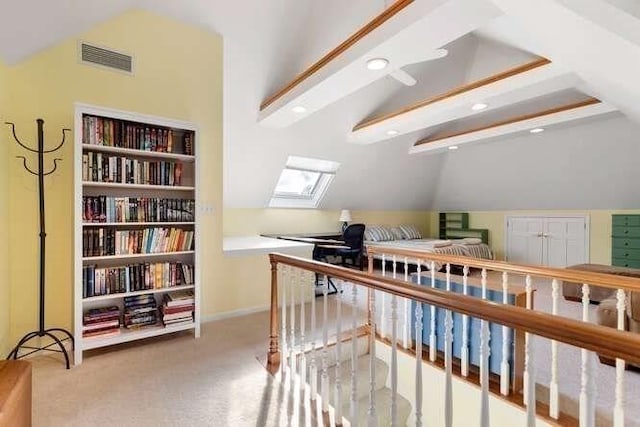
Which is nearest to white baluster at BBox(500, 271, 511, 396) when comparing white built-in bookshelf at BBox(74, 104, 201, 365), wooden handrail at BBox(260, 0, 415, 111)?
wooden handrail at BBox(260, 0, 415, 111)

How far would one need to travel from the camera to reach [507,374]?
211 centimetres

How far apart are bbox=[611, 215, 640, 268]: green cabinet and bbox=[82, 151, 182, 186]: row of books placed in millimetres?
6360

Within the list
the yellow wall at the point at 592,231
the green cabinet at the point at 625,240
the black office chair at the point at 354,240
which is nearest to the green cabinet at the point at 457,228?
the yellow wall at the point at 592,231

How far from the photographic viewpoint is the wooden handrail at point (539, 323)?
73 cm

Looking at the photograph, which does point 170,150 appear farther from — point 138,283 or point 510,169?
point 510,169

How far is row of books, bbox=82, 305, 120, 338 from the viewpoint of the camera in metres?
2.47

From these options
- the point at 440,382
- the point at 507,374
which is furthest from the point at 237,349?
the point at 507,374

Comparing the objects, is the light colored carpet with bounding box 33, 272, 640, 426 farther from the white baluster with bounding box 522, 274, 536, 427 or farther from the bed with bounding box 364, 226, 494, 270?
the bed with bounding box 364, 226, 494, 270

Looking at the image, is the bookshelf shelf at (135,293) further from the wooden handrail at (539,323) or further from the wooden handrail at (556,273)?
the wooden handrail at (539,323)

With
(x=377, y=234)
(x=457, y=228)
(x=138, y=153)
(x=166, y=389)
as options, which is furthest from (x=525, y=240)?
(x=138, y=153)

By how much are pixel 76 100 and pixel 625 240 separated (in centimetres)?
722

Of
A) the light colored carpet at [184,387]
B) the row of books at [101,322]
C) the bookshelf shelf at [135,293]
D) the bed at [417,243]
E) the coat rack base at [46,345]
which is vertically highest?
the bed at [417,243]

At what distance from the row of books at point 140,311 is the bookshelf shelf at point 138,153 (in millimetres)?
1232

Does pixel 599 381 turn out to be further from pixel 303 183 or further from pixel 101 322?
pixel 303 183
